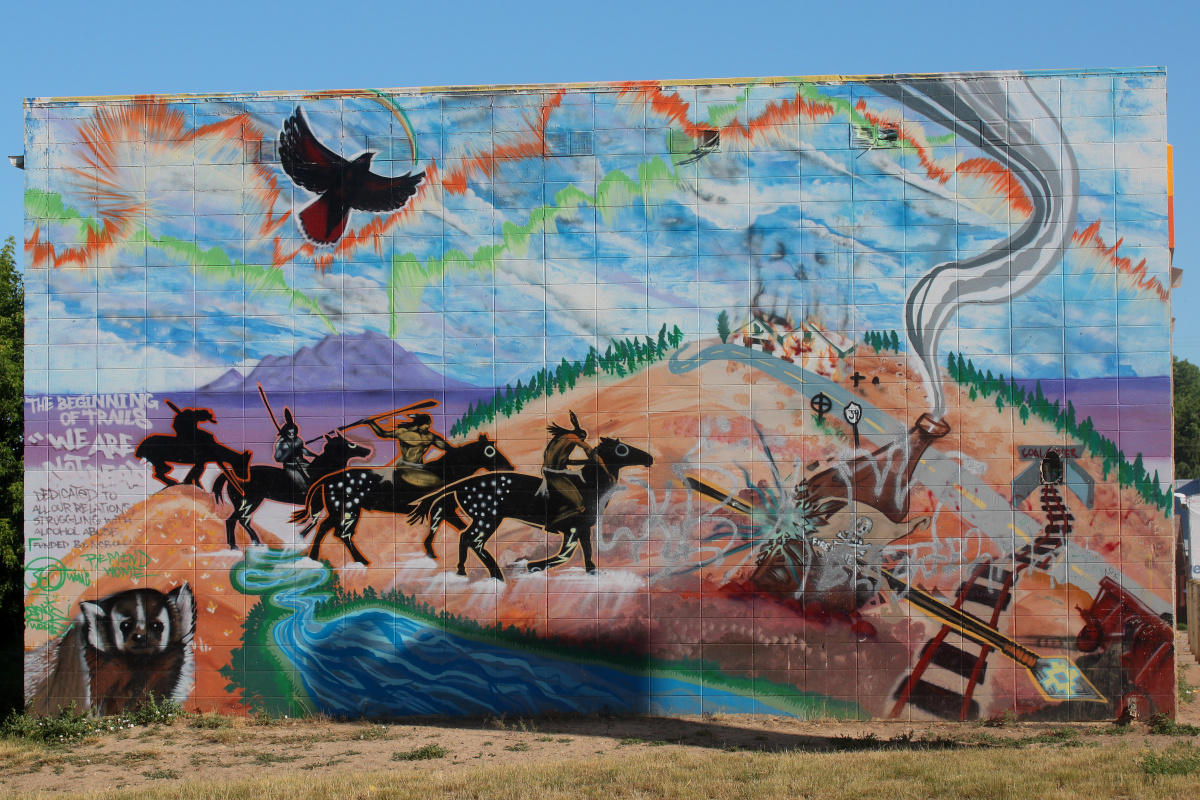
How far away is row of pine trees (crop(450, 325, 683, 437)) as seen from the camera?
35.0 ft

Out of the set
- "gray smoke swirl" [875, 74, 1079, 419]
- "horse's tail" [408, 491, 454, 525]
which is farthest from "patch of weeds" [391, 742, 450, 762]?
"gray smoke swirl" [875, 74, 1079, 419]

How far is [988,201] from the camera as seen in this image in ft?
34.7

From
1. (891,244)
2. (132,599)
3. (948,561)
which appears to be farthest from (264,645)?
(891,244)

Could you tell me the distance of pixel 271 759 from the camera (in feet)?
31.0

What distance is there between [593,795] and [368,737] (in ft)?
11.2

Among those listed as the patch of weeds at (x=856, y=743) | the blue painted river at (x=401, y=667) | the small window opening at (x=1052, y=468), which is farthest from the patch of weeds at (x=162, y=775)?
the small window opening at (x=1052, y=468)

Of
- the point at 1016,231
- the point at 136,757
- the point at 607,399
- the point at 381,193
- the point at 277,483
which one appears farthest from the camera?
the point at 381,193

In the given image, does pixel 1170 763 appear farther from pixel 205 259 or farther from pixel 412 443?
pixel 205 259

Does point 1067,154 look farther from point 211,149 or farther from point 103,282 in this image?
point 103,282

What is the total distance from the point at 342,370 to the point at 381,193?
219cm

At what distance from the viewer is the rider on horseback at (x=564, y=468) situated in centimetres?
1064

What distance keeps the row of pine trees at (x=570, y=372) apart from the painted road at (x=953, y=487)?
26cm

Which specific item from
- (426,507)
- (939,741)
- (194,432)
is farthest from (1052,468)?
(194,432)

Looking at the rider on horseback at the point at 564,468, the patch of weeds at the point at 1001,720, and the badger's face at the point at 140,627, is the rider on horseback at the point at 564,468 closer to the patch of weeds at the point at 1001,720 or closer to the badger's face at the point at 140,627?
the badger's face at the point at 140,627
